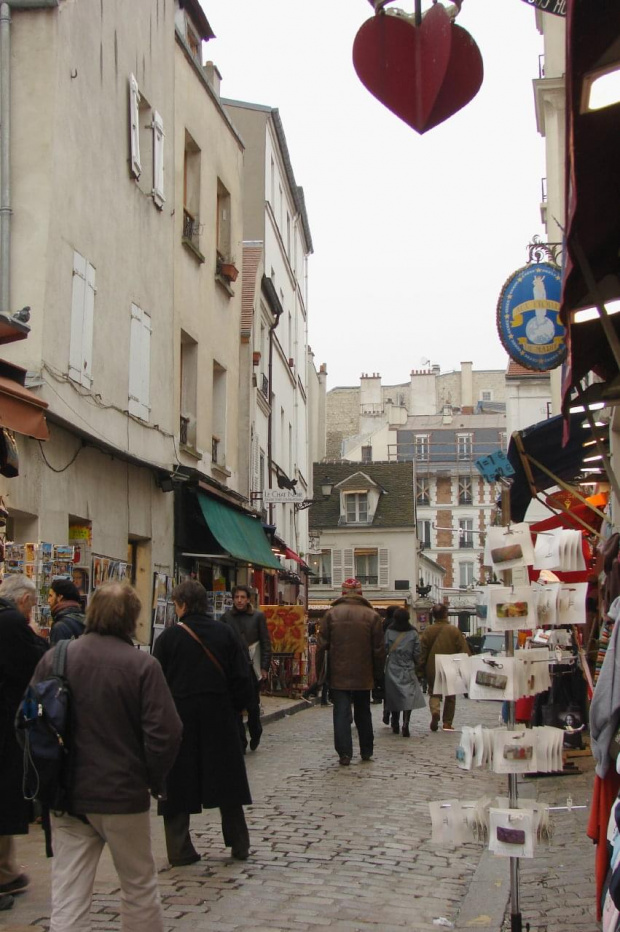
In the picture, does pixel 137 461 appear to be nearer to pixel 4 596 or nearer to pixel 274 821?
pixel 274 821

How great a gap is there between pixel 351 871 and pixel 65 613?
2.49m

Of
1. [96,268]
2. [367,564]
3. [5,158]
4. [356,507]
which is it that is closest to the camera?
[5,158]

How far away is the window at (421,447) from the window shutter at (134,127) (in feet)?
217

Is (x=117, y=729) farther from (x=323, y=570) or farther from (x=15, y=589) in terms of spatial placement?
(x=323, y=570)

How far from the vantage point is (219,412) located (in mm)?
21891

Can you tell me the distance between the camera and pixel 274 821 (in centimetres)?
910

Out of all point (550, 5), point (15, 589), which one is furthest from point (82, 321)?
point (550, 5)

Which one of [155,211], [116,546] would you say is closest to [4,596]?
[116,546]

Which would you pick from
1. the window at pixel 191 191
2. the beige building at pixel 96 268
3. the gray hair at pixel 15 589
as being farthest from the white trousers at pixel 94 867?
the window at pixel 191 191

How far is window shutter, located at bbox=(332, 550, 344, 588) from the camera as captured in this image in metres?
62.4

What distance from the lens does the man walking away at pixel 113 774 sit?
5.09 meters

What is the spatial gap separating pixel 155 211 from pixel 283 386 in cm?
1628

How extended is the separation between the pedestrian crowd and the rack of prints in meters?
3.42

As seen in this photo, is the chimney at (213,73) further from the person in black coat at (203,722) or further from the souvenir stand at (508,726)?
the souvenir stand at (508,726)
